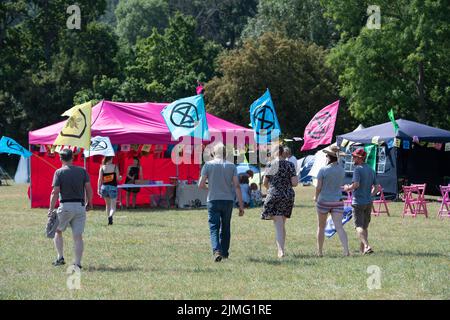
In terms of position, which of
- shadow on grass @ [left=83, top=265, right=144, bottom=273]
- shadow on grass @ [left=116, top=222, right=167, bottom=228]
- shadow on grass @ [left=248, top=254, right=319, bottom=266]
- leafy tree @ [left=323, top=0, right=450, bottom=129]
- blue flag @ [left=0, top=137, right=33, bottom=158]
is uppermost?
leafy tree @ [left=323, top=0, right=450, bottom=129]

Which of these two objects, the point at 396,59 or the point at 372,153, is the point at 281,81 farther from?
the point at 372,153

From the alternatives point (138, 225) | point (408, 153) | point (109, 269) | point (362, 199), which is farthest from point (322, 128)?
point (109, 269)

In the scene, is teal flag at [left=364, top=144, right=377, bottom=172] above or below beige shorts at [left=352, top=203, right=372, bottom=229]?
above

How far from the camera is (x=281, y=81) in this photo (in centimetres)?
5028

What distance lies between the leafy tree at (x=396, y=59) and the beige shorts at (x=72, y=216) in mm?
29758

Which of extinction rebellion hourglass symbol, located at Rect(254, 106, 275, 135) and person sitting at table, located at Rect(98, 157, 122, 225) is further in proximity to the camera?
extinction rebellion hourglass symbol, located at Rect(254, 106, 275, 135)

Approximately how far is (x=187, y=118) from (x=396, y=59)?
23.4 m

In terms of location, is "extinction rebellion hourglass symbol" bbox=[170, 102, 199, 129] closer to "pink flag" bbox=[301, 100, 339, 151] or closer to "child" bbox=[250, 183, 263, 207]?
"pink flag" bbox=[301, 100, 339, 151]

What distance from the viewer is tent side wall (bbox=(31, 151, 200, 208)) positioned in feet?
87.2

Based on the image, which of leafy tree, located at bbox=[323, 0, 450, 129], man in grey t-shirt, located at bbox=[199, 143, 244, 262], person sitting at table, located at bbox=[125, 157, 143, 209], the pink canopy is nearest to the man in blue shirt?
man in grey t-shirt, located at bbox=[199, 143, 244, 262]

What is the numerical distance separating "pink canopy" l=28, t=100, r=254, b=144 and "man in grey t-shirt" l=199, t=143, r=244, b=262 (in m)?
12.0

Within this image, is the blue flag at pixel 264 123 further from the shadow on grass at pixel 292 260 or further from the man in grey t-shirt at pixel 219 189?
the man in grey t-shirt at pixel 219 189

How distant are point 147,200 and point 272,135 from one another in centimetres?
867

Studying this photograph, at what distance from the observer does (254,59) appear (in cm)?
5072
